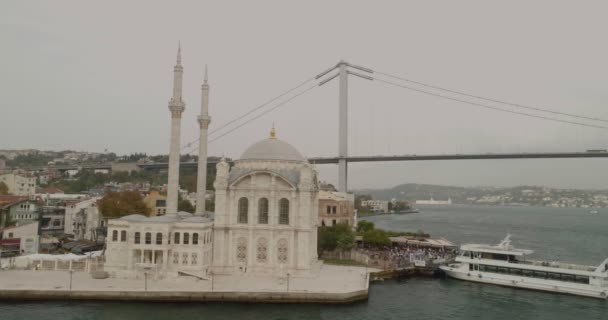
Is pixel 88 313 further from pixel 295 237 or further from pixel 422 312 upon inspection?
pixel 422 312

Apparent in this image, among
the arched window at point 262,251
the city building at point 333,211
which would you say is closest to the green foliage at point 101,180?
the city building at point 333,211

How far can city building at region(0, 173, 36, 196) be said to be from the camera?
71188 millimetres

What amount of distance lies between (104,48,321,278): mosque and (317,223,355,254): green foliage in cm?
707

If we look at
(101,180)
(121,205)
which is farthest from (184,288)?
(101,180)

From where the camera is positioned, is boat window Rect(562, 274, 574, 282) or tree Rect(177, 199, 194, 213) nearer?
boat window Rect(562, 274, 574, 282)

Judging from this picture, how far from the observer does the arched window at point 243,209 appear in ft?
108

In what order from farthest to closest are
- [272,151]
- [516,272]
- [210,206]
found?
[210,206]
[516,272]
[272,151]

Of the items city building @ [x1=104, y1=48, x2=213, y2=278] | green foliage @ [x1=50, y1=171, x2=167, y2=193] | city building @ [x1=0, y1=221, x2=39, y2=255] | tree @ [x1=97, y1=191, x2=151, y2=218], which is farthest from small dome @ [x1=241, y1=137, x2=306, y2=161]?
green foliage @ [x1=50, y1=171, x2=167, y2=193]

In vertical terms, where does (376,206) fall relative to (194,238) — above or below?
above

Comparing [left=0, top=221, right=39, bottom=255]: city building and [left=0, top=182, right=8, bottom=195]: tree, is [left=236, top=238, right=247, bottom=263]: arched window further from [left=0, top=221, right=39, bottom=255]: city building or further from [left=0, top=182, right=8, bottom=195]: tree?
[left=0, top=182, right=8, bottom=195]: tree

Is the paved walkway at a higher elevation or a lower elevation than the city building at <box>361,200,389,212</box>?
lower

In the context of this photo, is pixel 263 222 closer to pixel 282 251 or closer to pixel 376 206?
pixel 282 251

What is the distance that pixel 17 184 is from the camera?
236 ft

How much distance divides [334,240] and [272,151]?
35.5 feet
